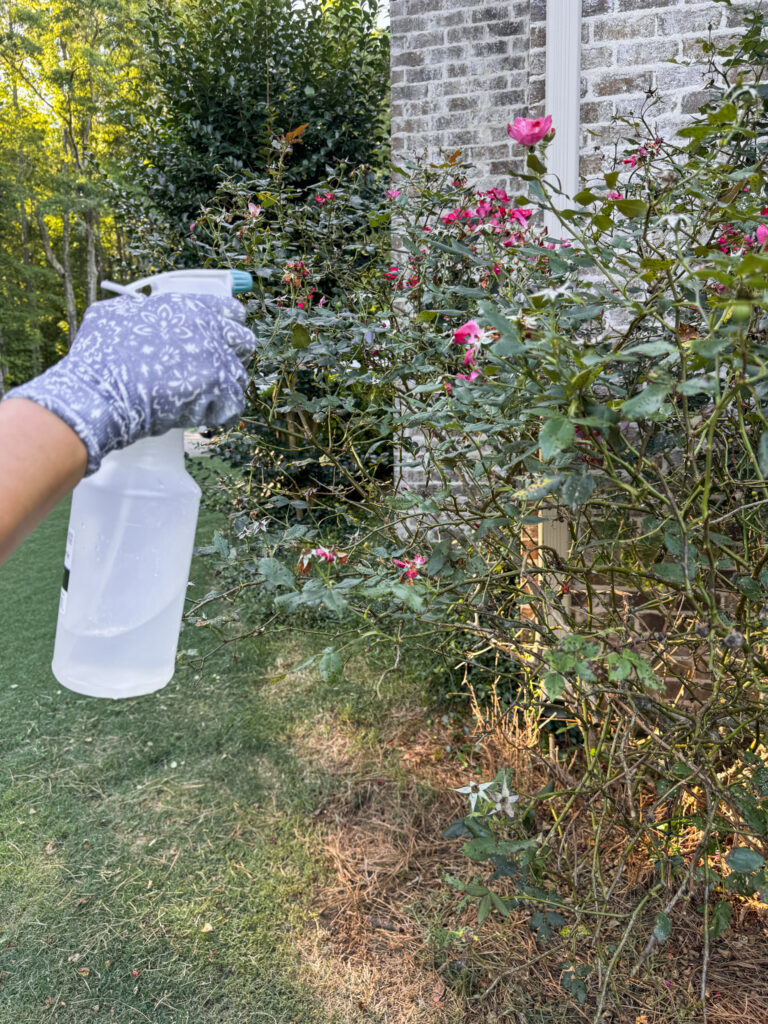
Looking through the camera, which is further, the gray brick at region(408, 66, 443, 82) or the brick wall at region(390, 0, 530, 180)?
the gray brick at region(408, 66, 443, 82)

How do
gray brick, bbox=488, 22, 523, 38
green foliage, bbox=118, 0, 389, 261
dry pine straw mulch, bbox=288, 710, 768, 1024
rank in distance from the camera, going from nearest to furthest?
dry pine straw mulch, bbox=288, 710, 768, 1024, gray brick, bbox=488, 22, 523, 38, green foliage, bbox=118, 0, 389, 261

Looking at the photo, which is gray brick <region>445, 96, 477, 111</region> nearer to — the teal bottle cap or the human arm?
the teal bottle cap

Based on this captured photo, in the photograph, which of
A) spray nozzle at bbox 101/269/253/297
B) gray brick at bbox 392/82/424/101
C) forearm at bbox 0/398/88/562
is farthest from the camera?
gray brick at bbox 392/82/424/101

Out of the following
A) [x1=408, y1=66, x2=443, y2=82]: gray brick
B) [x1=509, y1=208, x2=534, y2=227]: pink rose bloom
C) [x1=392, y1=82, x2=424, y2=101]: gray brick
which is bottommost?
[x1=509, y1=208, x2=534, y2=227]: pink rose bloom

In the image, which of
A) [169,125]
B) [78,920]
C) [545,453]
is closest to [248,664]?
[78,920]

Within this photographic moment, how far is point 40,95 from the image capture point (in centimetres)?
1825

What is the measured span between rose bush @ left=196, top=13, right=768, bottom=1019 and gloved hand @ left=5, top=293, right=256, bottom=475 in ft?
1.27

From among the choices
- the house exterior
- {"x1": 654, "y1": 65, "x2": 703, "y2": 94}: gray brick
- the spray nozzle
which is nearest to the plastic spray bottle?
the spray nozzle

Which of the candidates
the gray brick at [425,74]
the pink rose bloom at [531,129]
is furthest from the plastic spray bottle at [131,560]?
the gray brick at [425,74]

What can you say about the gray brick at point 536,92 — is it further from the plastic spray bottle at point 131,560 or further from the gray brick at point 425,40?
the plastic spray bottle at point 131,560

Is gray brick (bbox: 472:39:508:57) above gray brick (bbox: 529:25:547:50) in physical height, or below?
above

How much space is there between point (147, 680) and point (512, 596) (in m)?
0.99

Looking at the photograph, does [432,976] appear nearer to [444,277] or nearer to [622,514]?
[622,514]

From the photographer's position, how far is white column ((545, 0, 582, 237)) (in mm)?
2674
